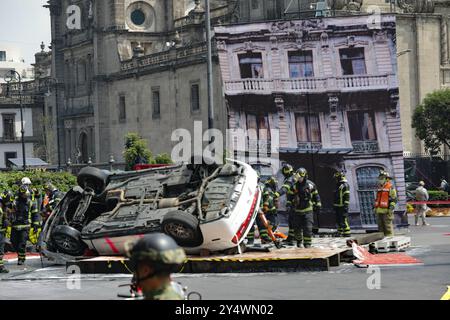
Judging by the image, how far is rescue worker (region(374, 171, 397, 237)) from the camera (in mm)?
21344

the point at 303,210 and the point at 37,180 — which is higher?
the point at 37,180

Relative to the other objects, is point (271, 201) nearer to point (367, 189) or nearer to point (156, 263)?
point (367, 189)

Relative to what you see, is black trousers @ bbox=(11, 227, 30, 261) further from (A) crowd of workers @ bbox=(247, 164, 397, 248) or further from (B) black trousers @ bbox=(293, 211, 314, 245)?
(B) black trousers @ bbox=(293, 211, 314, 245)

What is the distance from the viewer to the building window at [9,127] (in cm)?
8956

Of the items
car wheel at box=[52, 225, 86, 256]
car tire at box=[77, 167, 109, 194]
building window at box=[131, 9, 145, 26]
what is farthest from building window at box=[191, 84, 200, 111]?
car wheel at box=[52, 225, 86, 256]

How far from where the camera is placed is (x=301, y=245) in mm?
19859

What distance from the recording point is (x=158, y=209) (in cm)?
1902

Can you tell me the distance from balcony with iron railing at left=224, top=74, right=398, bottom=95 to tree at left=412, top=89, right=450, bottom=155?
1014 inches

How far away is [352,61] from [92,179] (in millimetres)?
6706

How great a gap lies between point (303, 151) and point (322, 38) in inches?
107

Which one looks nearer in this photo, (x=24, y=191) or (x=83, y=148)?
(x=24, y=191)

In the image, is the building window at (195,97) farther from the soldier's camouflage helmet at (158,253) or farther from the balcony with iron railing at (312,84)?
the soldier's camouflage helmet at (158,253)

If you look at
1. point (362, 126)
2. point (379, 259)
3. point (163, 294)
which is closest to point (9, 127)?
point (362, 126)

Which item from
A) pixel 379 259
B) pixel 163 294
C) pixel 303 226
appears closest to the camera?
pixel 163 294
